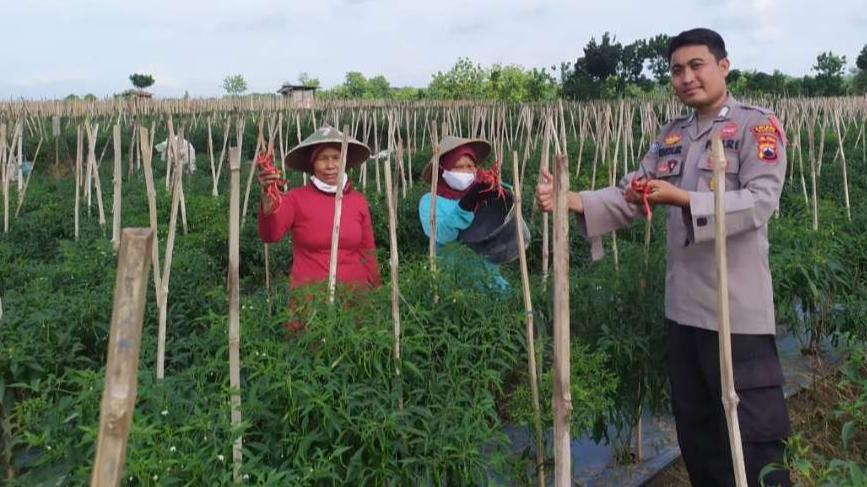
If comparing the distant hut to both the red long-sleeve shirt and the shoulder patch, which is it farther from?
the shoulder patch

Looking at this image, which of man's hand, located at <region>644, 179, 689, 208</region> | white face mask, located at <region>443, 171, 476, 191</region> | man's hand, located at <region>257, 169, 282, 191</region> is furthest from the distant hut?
man's hand, located at <region>644, 179, 689, 208</region>

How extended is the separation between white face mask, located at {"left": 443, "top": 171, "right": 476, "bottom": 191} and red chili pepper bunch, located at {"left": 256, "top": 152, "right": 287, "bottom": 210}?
83cm

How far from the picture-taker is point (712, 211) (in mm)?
2141

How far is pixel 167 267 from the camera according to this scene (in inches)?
95.6

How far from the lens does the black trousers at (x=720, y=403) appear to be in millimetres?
2389

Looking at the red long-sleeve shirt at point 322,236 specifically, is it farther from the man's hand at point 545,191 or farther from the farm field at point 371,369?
the man's hand at point 545,191

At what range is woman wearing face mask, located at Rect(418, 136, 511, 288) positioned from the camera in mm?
3545

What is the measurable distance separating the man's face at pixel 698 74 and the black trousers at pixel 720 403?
74 centimetres

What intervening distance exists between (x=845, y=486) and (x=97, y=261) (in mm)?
3795

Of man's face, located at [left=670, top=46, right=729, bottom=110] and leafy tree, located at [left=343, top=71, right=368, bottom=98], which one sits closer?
man's face, located at [left=670, top=46, right=729, bottom=110]

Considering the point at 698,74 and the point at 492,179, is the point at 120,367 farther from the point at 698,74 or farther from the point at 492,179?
the point at 492,179

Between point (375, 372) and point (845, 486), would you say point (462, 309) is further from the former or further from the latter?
point (845, 486)

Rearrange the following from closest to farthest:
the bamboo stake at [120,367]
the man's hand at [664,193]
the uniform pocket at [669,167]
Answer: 1. the bamboo stake at [120,367]
2. the man's hand at [664,193]
3. the uniform pocket at [669,167]

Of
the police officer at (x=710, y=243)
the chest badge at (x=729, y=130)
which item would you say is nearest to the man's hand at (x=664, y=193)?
the police officer at (x=710, y=243)
